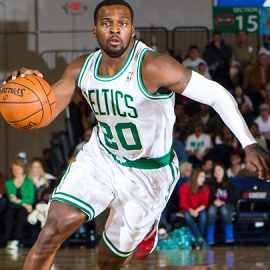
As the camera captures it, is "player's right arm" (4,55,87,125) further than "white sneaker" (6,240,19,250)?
No

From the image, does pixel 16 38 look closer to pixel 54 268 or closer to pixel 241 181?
pixel 241 181

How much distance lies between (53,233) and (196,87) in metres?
1.36

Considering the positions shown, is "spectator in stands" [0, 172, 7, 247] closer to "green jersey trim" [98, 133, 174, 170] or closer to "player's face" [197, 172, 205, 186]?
"player's face" [197, 172, 205, 186]

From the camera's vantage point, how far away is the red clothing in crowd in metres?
13.7

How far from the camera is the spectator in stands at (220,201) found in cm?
1381

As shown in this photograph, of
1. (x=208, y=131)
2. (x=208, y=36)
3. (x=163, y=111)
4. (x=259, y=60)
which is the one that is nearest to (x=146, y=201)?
(x=163, y=111)

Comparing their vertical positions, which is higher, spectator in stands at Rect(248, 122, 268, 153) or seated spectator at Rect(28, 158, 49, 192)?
spectator in stands at Rect(248, 122, 268, 153)

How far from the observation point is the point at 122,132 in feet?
23.0

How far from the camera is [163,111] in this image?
7.02m

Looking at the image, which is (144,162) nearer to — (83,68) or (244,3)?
(83,68)

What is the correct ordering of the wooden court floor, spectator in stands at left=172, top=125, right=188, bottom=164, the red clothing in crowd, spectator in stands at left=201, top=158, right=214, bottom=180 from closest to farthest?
the wooden court floor
the red clothing in crowd
spectator in stands at left=201, top=158, right=214, bottom=180
spectator in stands at left=172, top=125, right=188, bottom=164

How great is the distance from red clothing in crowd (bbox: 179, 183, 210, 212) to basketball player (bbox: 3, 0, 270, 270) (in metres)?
6.43

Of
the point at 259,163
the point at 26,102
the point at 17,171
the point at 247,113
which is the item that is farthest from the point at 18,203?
the point at 259,163

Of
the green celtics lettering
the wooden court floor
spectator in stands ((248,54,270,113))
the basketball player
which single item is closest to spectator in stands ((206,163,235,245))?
the wooden court floor
